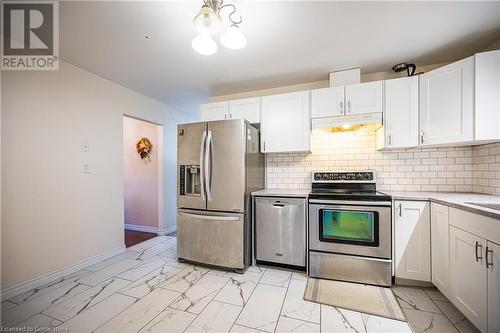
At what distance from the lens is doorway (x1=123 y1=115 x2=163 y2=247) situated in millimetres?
3939

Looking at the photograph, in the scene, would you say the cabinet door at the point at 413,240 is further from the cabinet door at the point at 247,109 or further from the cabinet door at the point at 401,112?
the cabinet door at the point at 247,109

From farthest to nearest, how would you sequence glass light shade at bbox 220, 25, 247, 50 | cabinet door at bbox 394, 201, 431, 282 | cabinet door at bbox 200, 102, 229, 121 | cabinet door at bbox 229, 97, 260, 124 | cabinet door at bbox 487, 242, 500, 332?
1. cabinet door at bbox 200, 102, 229, 121
2. cabinet door at bbox 229, 97, 260, 124
3. cabinet door at bbox 394, 201, 431, 282
4. glass light shade at bbox 220, 25, 247, 50
5. cabinet door at bbox 487, 242, 500, 332

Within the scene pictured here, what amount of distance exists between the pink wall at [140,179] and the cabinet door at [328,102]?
116 inches

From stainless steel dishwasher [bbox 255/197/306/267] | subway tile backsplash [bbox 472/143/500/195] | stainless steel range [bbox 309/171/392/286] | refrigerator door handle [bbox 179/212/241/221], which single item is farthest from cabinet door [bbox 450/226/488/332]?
refrigerator door handle [bbox 179/212/241/221]

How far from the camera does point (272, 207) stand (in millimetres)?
2453

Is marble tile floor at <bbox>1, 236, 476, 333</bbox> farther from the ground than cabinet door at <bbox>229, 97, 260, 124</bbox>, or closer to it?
closer to it

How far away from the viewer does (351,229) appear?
220 cm

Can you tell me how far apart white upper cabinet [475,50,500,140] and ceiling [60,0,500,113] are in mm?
318

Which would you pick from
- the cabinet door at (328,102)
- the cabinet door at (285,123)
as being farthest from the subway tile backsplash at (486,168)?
the cabinet door at (285,123)

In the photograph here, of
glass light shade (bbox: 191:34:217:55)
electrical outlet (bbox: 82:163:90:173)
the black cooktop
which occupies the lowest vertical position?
the black cooktop

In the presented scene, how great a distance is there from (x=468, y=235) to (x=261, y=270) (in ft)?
6.14

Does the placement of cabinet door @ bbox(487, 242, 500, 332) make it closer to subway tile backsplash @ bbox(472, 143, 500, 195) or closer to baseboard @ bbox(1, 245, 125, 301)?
subway tile backsplash @ bbox(472, 143, 500, 195)

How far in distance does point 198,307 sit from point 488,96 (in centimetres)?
306

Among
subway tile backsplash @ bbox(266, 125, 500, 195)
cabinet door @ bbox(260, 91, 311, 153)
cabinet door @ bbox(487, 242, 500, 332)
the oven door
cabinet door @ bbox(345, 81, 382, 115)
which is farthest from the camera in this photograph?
cabinet door @ bbox(260, 91, 311, 153)
